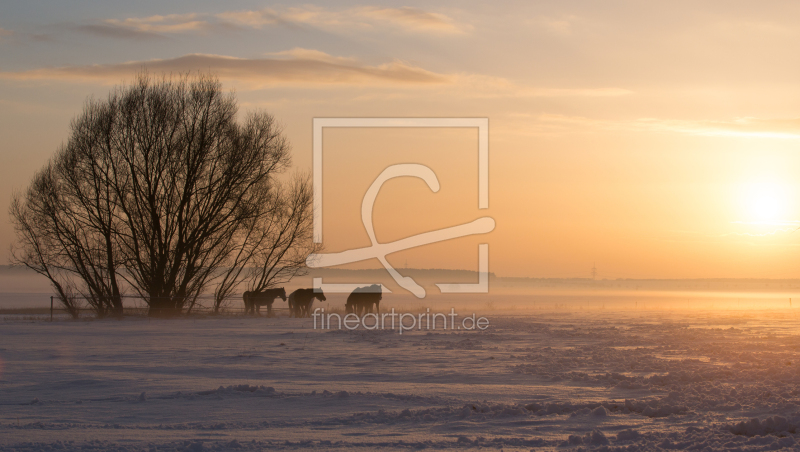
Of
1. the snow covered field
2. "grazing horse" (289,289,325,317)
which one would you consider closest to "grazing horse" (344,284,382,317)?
"grazing horse" (289,289,325,317)

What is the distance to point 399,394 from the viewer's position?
33.4ft

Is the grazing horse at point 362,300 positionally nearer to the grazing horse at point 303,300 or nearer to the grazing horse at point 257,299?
the grazing horse at point 303,300

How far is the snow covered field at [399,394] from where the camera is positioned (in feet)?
24.4

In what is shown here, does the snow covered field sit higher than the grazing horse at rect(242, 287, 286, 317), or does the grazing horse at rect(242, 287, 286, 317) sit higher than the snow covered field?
the snow covered field

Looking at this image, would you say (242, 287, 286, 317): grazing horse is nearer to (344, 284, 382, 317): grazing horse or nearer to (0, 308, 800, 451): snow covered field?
(344, 284, 382, 317): grazing horse

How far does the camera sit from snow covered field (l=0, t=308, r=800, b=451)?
293 inches

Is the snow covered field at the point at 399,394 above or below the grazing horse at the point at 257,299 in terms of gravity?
above

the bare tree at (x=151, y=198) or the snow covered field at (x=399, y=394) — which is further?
the bare tree at (x=151, y=198)

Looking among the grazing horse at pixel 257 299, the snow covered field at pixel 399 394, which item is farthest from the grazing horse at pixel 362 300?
the snow covered field at pixel 399 394

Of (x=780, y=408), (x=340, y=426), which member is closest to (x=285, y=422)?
(x=340, y=426)

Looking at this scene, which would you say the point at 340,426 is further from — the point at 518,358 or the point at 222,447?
the point at 518,358

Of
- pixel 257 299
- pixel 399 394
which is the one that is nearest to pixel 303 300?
pixel 257 299

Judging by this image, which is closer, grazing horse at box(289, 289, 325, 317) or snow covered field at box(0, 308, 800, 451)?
snow covered field at box(0, 308, 800, 451)

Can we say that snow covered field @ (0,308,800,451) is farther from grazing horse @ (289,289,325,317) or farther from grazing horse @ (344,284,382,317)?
grazing horse @ (289,289,325,317)
